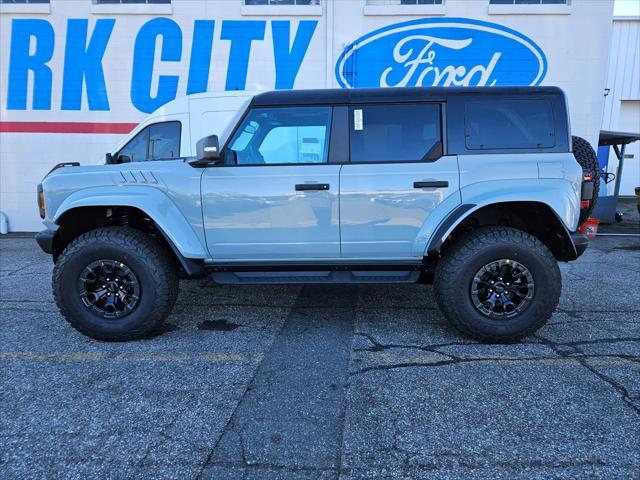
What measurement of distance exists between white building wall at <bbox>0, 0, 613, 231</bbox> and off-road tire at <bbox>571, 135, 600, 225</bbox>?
518 cm

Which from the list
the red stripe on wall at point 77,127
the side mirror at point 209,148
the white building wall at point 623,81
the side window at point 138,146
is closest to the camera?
the side mirror at point 209,148

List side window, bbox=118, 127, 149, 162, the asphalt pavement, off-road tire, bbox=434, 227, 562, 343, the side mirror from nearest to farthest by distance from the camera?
the asphalt pavement, the side mirror, off-road tire, bbox=434, 227, 562, 343, side window, bbox=118, 127, 149, 162

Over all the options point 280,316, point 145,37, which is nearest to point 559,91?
point 280,316

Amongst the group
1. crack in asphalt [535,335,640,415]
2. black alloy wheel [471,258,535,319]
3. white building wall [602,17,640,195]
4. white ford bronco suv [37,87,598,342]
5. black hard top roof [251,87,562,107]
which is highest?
white building wall [602,17,640,195]

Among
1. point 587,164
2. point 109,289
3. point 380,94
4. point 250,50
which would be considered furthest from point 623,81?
point 109,289

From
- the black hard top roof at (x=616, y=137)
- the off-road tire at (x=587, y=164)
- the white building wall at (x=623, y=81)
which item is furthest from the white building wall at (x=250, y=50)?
the white building wall at (x=623, y=81)

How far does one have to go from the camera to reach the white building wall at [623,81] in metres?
13.6

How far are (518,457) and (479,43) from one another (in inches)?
326

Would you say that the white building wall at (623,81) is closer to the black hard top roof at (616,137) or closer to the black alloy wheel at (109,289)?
the black hard top roof at (616,137)

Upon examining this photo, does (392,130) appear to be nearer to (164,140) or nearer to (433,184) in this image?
(433,184)

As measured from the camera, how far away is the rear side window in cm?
350

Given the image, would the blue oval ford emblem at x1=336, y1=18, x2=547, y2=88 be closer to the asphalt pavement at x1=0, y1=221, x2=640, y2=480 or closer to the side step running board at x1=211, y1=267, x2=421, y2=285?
the asphalt pavement at x1=0, y1=221, x2=640, y2=480

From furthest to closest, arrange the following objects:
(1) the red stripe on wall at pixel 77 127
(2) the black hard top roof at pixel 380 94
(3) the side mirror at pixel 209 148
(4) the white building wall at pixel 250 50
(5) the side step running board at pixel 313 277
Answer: (1) the red stripe on wall at pixel 77 127
(4) the white building wall at pixel 250 50
(5) the side step running board at pixel 313 277
(2) the black hard top roof at pixel 380 94
(3) the side mirror at pixel 209 148

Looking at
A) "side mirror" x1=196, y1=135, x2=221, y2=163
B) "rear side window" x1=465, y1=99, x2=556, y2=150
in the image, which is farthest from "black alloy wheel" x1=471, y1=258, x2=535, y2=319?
"side mirror" x1=196, y1=135, x2=221, y2=163
